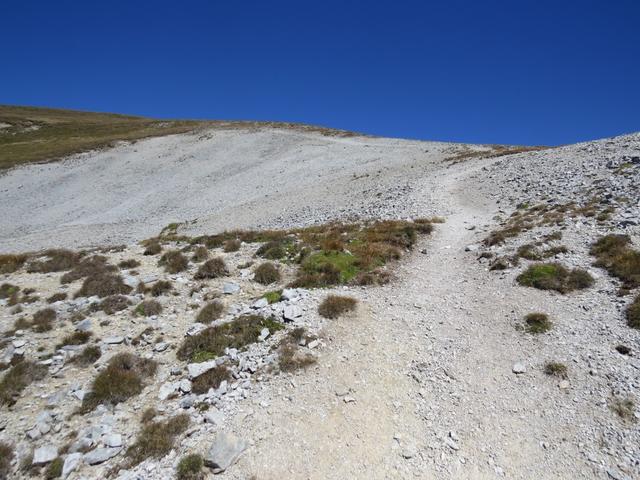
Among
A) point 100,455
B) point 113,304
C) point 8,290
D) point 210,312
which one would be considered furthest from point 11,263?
point 100,455

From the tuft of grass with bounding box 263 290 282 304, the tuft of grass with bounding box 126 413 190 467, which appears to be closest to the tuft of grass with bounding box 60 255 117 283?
the tuft of grass with bounding box 263 290 282 304

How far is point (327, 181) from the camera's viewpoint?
42406 millimetres

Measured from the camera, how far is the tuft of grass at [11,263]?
18.4 m

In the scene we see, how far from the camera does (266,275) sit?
16.1 meters

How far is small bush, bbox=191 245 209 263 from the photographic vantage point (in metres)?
18.0

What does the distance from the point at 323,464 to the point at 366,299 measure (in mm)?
6926

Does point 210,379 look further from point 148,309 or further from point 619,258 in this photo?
point 619,258

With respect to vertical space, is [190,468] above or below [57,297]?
below

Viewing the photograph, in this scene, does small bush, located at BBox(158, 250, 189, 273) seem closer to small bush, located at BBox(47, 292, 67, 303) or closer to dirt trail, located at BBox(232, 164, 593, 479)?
small bush, located at BBox(47, 292, 67, 303)

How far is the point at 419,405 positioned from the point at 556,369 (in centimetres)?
380

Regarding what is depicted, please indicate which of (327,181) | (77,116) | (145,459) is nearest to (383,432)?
(145,459)

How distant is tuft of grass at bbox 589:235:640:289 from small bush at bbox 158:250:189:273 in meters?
17.0

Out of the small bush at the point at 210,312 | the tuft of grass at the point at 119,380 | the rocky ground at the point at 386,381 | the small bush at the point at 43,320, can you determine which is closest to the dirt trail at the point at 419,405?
the rocky ground at the point at 386,381

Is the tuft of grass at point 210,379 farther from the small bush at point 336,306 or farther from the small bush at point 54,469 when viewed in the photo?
the small bush at point 336,306
